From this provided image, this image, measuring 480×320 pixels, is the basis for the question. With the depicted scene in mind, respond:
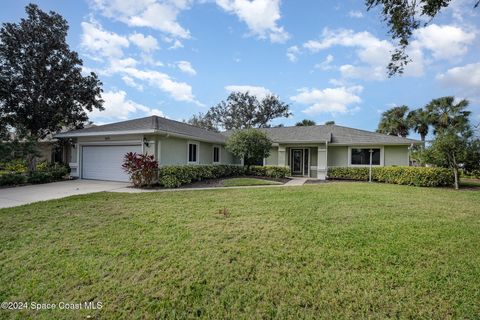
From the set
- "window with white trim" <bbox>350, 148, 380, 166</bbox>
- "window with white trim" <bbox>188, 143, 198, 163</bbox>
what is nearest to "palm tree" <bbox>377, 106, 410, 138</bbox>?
"window with white trim" <bbox>350, 148, 380, 166</bbox>

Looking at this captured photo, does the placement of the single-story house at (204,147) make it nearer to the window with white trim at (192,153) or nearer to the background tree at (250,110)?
the window with white trim at (192,153)

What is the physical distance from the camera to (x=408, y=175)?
43.3 feet

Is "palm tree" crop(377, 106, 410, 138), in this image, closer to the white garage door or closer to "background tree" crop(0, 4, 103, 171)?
the white garage door

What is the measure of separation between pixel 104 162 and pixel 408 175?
57.1ft

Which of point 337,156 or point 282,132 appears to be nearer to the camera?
point 337,156

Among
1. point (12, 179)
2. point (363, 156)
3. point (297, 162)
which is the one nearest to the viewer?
point (12, 179)

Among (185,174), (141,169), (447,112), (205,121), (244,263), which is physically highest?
(205,121)

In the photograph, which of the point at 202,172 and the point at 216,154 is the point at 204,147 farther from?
the point at 202,172

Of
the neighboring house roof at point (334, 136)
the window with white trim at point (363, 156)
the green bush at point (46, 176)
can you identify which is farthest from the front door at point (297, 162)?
the green bush at point (46, 176)

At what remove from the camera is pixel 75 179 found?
1420 centimetres

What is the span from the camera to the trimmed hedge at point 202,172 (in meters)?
11.6

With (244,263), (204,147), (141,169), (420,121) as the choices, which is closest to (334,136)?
(204,147)

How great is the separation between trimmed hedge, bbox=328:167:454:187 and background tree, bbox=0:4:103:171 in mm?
19823

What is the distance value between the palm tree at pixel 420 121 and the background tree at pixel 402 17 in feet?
75.8
